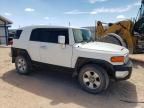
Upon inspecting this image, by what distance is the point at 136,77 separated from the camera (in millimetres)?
8164

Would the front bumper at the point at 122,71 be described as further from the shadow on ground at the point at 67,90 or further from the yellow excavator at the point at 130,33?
the yellow excavator at the point at 130,33

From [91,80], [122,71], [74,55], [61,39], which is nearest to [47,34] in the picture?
[61,39]

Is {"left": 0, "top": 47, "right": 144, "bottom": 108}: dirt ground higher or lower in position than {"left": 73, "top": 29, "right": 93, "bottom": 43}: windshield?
lower

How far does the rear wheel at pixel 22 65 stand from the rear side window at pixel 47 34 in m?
0.91

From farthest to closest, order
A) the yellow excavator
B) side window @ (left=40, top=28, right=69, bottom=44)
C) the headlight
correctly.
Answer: the yellow excavator → side window @ (left=40, top=28, right=69, bottom=44) → the headlight

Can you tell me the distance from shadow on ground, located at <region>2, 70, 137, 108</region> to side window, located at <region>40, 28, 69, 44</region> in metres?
1.46

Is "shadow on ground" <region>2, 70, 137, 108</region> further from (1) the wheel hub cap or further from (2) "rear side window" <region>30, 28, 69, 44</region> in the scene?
(2) "rear side window" <region>30, 28, 69, 44</region>

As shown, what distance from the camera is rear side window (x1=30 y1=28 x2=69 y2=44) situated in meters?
6.98

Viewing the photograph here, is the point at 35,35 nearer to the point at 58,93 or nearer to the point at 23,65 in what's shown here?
the point at 23,65

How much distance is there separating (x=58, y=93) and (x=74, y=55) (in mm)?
1266

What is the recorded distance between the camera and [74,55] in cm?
658

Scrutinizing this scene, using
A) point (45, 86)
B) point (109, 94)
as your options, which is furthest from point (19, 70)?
point (109, 94)

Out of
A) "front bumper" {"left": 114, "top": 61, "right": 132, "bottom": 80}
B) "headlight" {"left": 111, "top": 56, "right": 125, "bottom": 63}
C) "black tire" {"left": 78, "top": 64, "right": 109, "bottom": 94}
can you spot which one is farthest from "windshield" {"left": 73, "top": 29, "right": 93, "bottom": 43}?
"front bumper" {"left": 114, "top": 61, "right": 132, "bottom": 80}

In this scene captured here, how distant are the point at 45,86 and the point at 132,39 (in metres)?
6.77
